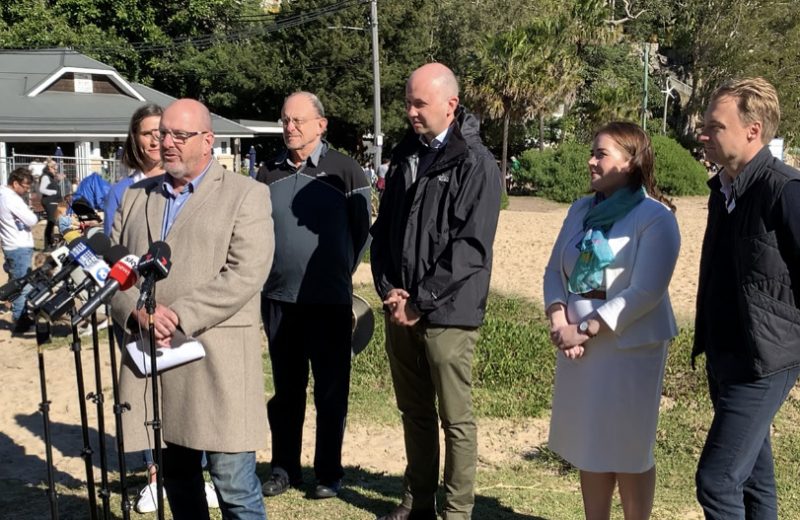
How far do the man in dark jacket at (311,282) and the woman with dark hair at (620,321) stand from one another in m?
1.49

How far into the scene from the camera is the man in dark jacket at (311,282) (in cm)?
493

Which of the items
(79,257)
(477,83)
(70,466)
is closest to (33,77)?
(477,83)

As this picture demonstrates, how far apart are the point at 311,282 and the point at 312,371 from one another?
52 centimetres

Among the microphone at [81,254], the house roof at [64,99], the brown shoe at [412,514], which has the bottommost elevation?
the brown shoe at [412,514]

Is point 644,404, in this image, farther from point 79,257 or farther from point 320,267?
point 79,257

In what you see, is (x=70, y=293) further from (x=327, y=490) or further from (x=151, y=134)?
(x=327, y=490)

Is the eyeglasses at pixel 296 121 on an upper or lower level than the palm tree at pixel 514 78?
lower

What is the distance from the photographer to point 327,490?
5062 millimetres

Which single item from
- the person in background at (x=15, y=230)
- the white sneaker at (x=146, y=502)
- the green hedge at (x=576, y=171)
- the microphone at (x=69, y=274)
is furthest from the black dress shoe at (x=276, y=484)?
the green hedge at (x=576, y=171)

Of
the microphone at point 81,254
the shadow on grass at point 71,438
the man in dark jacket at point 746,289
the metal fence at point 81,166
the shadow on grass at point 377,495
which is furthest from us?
the metal fence at point 81,166

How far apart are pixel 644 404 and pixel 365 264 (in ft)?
38.8

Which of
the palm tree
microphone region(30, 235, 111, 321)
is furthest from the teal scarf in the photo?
the palm tree

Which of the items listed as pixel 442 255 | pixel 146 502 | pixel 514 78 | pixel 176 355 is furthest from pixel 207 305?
pixel 514 78

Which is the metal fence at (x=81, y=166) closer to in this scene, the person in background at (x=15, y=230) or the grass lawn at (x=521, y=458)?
the person in background at (x=15, y=230)
